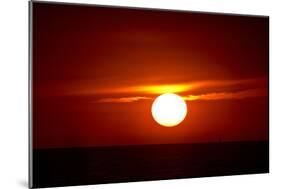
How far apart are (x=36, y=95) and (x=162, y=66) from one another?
1193mm

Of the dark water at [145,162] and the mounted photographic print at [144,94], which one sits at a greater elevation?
the mounted photographic print at [144,94]

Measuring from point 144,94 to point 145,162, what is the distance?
0.62 metres

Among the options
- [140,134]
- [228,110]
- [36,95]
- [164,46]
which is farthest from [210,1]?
[36,95]

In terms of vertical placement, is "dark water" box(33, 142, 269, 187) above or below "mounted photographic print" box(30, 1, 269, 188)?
below

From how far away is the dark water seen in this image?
459 cm

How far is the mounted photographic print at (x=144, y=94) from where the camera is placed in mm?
4586

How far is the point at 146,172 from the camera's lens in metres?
4.94

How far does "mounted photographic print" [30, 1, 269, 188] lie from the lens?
4.59 meters

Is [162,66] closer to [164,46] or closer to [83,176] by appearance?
[164,46]

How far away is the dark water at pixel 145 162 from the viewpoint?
4586 millimetres

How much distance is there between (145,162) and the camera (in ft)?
16.1

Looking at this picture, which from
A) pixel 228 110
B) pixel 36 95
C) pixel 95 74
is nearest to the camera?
pixel 36 95
